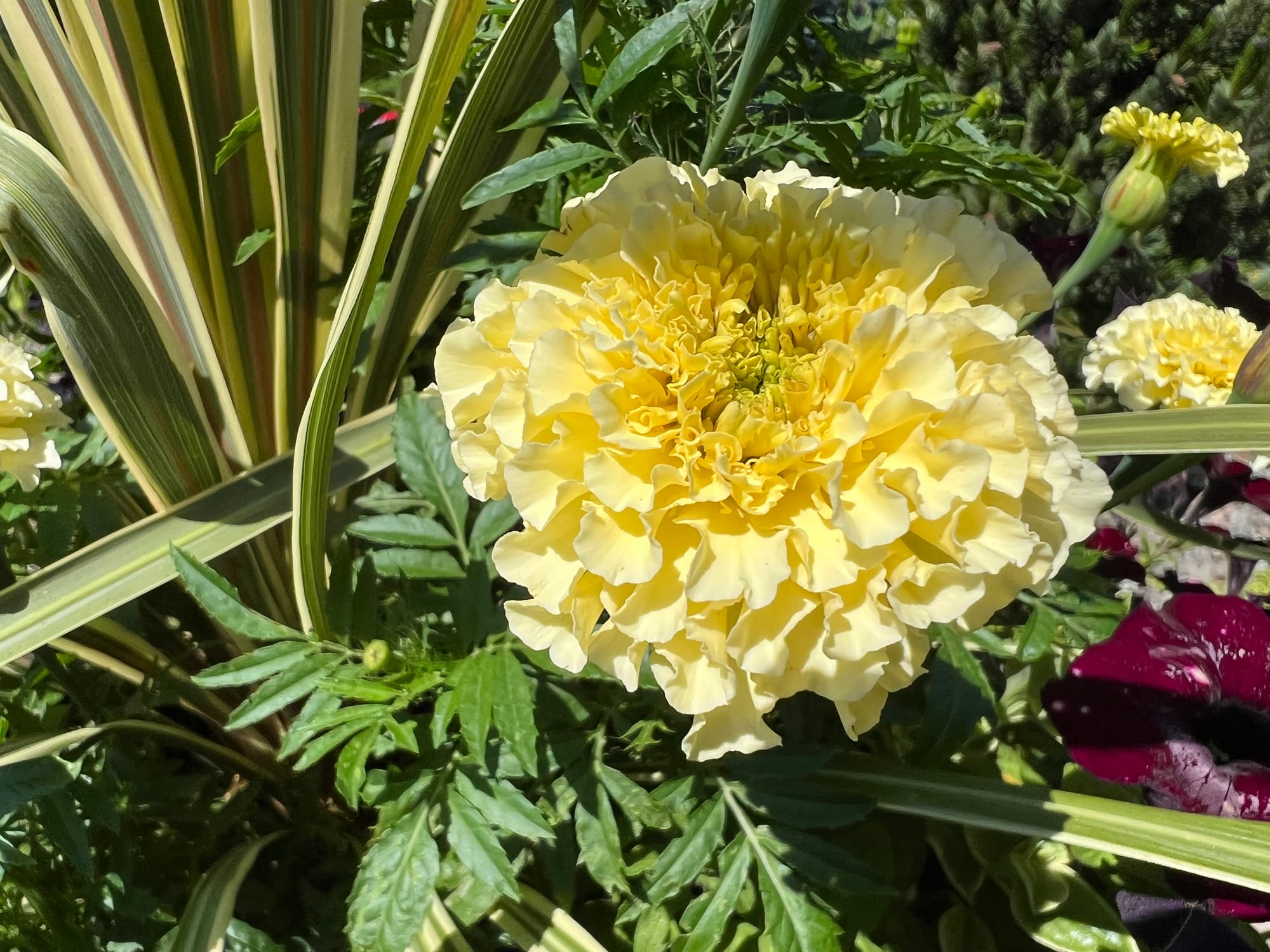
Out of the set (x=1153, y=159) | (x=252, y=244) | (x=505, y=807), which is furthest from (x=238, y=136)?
(x=1153, y=159)

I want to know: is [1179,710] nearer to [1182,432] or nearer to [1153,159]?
[1182,432]

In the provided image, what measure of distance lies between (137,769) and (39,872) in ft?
0.30

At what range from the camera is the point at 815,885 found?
51 centimetres

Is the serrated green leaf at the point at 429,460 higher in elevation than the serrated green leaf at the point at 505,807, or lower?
higher

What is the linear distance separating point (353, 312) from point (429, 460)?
10cm

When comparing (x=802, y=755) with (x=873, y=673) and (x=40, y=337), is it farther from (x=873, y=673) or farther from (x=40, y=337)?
(x=40, y=337)

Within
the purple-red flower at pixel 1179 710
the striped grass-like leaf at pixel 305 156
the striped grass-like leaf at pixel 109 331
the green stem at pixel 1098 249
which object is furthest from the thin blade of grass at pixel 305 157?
the purple-red flower at pixel 1179 710

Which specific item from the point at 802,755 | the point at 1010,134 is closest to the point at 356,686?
the point at 802,755

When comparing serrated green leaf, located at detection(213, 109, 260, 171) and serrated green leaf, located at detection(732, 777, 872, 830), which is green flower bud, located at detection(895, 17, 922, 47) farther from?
serrated green leaf, located at detection(732, 777, 872, 830)

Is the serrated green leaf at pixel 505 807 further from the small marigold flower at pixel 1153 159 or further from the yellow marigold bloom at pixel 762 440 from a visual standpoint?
the small marigold flower at pixel 1153 159

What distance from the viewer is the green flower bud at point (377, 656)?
1.40 ft

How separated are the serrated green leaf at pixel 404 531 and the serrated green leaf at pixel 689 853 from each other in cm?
22

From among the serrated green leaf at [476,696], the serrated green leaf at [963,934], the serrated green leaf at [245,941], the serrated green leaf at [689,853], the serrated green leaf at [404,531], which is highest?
the serrated green leaf at [404,531]

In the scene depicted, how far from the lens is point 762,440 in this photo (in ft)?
1.18
